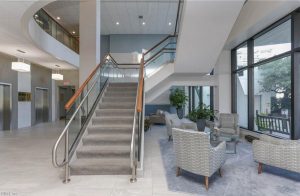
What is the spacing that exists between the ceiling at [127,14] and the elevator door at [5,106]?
172 inches

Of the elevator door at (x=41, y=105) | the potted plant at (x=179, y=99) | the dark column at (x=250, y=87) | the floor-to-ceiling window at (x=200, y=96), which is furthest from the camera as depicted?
the elevator door at (x=41, y=105)

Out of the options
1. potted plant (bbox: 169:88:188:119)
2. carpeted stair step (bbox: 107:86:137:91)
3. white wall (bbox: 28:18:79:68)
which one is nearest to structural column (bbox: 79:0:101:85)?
carpeted stair step (bbox: 107:86:137:91)

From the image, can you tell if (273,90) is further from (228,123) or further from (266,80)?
(228,123)

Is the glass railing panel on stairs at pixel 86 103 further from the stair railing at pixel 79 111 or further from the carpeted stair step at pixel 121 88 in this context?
the carpeted stair step at pixel 121 88

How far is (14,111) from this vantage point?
9.81 metres

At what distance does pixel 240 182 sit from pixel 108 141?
2.72 metres

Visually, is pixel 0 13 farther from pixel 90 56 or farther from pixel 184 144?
pixel 184 144

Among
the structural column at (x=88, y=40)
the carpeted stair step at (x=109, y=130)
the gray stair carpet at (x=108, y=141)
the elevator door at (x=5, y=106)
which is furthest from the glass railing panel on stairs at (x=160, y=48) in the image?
the elevator door at (x=5, y=106)

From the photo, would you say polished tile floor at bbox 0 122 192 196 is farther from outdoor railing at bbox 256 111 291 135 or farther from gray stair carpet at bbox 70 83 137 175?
outdoor railing at bbox 256 111 291 135

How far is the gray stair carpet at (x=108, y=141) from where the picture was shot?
12.6 ft

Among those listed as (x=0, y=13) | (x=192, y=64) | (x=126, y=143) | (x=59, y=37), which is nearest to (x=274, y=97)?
(x=192, y=64)

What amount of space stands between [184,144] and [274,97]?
396cm

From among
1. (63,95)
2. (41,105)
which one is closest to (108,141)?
(41,105)

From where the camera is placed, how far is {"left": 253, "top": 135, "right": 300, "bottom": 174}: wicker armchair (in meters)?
3.61
